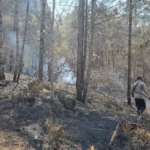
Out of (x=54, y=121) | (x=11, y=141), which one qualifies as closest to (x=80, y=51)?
(x=54, y=121)

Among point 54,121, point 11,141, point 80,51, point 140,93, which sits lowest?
point 11,141

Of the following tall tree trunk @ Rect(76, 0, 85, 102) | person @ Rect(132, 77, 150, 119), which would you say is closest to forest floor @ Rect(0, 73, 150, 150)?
person @ Rect(132, 77, 150, 119)

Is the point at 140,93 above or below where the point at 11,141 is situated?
above

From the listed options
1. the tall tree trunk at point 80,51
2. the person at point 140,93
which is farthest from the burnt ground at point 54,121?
the tall tree trunk at point 80,51

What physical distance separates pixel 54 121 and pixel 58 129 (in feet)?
5.49

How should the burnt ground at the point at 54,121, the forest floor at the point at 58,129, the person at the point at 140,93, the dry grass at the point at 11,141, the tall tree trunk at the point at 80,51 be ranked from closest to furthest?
the dry grass at the point at 11,141, the forest floor at the point at 58,129, the burnt ground at the point at 54,121, the person at the point at 140,93, the tall tree trunk at the point at 80,51

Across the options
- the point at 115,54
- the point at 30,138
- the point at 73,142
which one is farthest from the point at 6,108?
the point at 115,54

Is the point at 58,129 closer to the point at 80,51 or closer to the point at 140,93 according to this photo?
the point at 140,93

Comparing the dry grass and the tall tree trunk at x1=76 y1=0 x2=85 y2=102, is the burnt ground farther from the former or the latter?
the tall tree trunk at x1=76 y1=0 x2=85 y2=102

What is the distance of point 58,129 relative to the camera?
20.9 ft

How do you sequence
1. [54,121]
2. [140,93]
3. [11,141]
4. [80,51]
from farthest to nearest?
[80,51] → [140,93] → [54,121] → [11,141]

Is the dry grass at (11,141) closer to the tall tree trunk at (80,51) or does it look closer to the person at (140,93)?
the person at (140,93)

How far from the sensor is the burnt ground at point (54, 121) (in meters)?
7.03

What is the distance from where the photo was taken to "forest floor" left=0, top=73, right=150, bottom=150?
654cm
